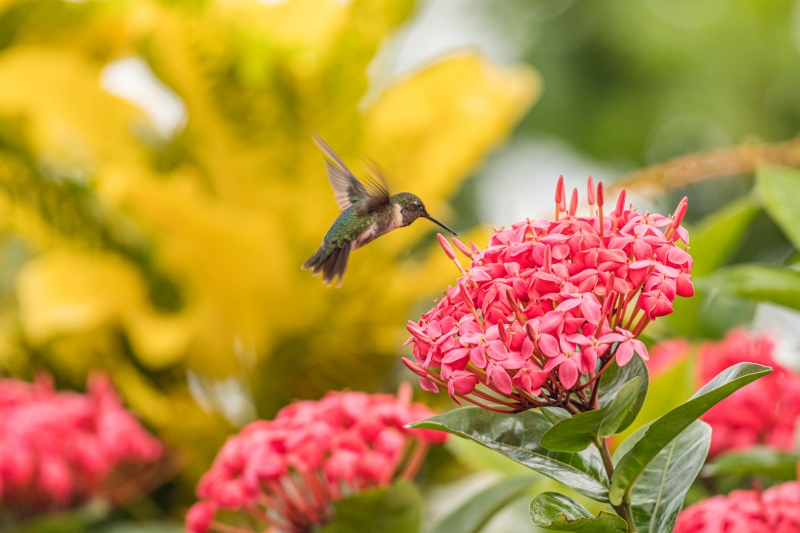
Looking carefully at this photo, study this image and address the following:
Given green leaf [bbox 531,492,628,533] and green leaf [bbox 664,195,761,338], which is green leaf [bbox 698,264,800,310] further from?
green leaf [bbox 531,492,628,533]

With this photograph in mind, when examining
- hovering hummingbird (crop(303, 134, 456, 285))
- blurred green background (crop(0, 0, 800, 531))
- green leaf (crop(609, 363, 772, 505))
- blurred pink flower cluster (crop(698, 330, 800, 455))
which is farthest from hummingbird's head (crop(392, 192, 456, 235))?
blurred green background (crop(0, 0, 800, 531))

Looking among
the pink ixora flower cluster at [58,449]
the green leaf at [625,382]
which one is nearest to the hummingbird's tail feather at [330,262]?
the green leaf at [625,382]

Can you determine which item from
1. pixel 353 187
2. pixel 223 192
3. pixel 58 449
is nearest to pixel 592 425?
pixel 353 187

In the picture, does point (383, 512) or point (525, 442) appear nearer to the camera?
point (525, 442)

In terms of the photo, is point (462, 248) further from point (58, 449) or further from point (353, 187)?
point (58, 449)

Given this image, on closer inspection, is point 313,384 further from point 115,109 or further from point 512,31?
point 512,31

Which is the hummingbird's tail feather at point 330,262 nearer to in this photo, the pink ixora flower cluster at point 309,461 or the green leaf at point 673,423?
the pink ixora flower cluster at point 309,461

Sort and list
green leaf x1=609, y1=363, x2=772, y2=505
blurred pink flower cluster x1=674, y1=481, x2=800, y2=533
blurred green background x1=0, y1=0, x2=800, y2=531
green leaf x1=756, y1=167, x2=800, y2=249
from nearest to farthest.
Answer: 1. green leaf x1=609, y1=363, x2=772, y2=505
2. blurred pink flower cluster x1=674, y1=481, x2=800, y2=533
3. green leaf x1=756, y1=167, x2=800, y2=249
4. blurred green background x1=0, y1=0, x2=800, y2=531
